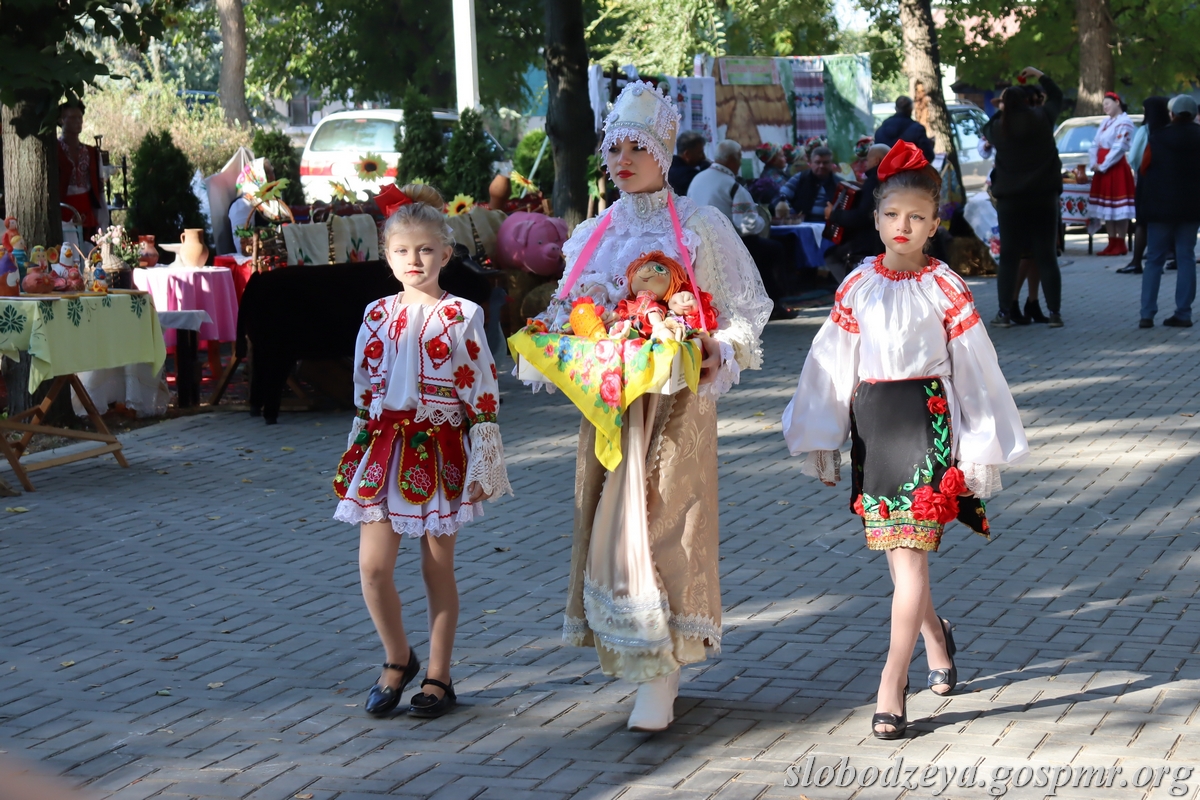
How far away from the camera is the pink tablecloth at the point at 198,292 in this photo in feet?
36.8

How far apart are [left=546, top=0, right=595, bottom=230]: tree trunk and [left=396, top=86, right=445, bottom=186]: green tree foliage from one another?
7.10 metres

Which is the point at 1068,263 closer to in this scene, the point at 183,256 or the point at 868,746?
the point at 183,256

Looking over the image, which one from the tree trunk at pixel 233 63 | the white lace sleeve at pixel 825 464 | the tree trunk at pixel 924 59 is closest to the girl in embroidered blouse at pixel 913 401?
the white lace sleeve at pixel 825 464

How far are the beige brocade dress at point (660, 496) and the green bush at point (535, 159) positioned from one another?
1790cm

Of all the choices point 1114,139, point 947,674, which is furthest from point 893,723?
point 1114,139

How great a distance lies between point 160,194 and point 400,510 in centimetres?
1046

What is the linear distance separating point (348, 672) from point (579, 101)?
33.7 ft

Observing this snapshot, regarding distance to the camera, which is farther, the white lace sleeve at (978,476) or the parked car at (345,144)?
the parked car at (345,144)

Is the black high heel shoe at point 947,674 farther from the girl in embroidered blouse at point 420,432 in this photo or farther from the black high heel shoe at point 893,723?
the girl in embroidered blouse at point 420,432

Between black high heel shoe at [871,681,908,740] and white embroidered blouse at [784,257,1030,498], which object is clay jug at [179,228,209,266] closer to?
white embroidered blouse at [784,257,1030,498]

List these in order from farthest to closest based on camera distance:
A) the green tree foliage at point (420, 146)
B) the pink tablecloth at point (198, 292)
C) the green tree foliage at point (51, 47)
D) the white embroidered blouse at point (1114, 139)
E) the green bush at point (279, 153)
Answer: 1. the green bush at point (279, 153)
2. the green tree foliage at point (420, 146)
3. the white embroidered blouse at point (1114, 139)
4. the pink tablecloth at point (198, 292)
5. the green tree foliage at point (51, 47)

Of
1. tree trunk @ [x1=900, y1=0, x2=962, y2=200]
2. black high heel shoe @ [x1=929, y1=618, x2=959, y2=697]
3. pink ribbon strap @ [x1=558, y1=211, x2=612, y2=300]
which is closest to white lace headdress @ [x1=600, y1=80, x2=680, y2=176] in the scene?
pink ribbon strap @ [x1=558, y1=211, x2=612, y2=300]

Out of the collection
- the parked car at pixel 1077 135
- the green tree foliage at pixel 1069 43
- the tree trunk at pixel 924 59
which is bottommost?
the parked car at pixel 1077 135

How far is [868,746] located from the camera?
14.3 ft
